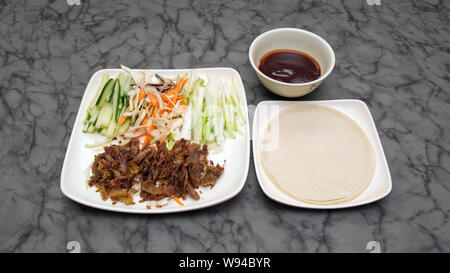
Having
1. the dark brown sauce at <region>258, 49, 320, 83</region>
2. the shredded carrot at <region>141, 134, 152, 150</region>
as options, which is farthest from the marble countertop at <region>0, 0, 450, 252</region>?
the shredded carrot at <region>141, 134, 152, 150</region>

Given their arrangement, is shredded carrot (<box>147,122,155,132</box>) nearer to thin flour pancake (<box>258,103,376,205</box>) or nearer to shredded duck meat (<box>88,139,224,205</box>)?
shredded duck meat (<box>88,139,224,205</box>)

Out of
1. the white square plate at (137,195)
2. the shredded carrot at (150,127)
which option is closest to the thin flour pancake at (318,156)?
the white square plate at (137,195)

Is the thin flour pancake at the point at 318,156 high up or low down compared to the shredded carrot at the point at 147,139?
down

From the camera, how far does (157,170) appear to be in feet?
6.79

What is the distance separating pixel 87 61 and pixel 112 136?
1059 mm

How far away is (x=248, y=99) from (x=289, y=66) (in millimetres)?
421

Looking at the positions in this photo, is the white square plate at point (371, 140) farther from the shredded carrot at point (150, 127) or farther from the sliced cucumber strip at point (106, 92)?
the sliced cucumber strip at point (106, 92)

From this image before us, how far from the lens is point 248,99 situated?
104 inches

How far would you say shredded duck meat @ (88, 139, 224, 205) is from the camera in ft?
6.61

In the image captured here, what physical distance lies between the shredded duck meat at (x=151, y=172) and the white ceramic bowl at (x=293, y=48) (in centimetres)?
74

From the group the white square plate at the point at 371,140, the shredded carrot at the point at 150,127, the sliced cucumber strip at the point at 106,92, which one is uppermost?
the sliced cucumber strip at the point at 106,92

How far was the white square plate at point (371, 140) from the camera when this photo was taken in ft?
6.53

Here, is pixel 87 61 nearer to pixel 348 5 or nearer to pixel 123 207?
pixel 123 207
